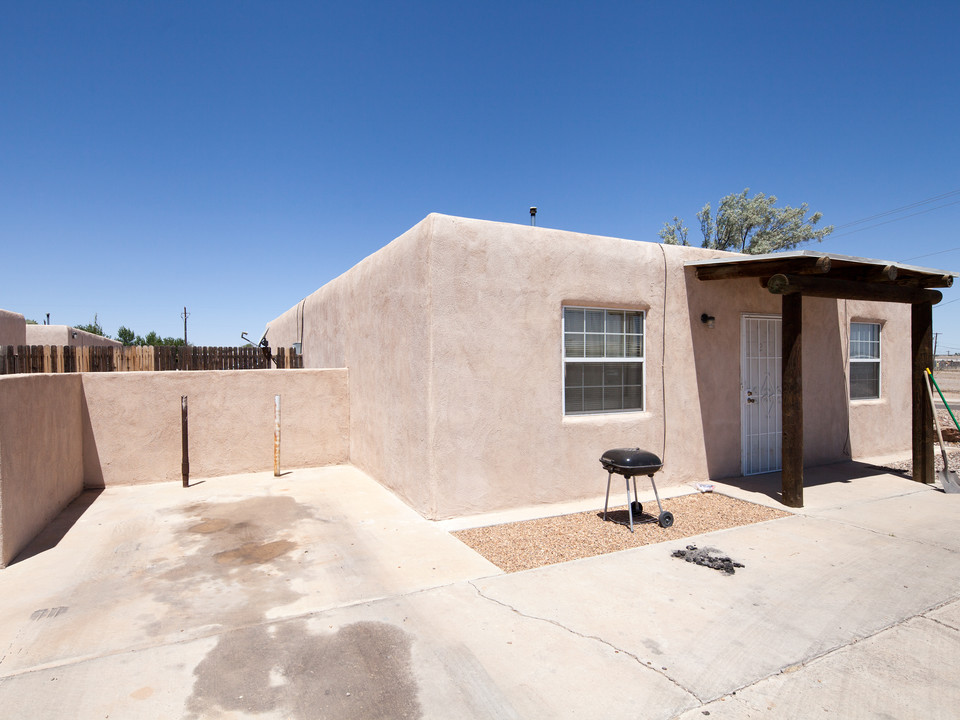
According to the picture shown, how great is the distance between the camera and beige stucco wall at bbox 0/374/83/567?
16.1 ft

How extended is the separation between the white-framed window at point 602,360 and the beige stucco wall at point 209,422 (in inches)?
188

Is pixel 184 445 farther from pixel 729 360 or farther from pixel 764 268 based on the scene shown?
pixel 764 268

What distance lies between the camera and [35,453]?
228 inches

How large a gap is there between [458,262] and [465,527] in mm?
3118

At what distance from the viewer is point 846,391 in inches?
377

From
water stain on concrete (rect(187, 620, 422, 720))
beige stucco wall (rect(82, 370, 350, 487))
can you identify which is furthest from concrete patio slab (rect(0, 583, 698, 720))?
beige stucco wall (rect(82, 370, 350, 487))

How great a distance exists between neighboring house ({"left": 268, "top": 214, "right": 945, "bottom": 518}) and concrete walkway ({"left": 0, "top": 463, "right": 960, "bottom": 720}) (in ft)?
4.33

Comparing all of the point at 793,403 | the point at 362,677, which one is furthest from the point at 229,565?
the point at 793,403

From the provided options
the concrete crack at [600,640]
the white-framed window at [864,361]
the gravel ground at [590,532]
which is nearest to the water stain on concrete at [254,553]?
the gravel ground at [590,532]

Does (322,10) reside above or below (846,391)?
above

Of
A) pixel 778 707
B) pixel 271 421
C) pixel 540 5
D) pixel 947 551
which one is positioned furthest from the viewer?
pixel 540 5

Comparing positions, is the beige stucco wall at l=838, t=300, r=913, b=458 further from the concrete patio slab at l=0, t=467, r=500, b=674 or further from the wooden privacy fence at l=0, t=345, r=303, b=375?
the wooden privacy fence at l=0, t=345, r=303, b=375

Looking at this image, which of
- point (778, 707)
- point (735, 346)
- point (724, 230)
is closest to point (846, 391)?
point (735, 346)

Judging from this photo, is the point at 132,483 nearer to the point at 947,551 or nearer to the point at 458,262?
the point at 458,262
